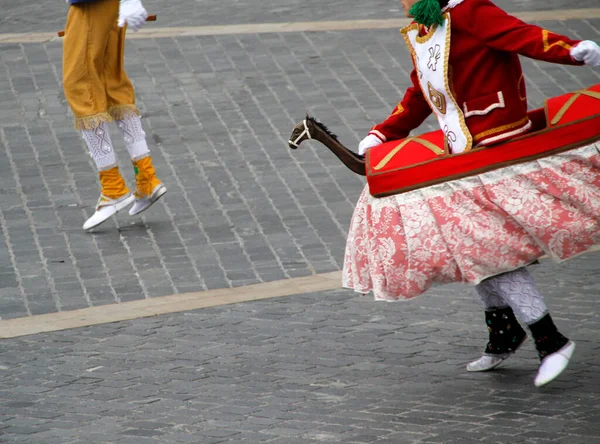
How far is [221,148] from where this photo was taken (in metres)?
8.95

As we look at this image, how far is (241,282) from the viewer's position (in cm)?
683

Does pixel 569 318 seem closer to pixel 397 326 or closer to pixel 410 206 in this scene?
pixel 397 326

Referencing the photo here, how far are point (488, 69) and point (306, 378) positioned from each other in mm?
1643

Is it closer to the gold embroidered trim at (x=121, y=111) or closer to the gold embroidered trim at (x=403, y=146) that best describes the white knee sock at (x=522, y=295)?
the gold embroidered trim at (x=403, y=146)

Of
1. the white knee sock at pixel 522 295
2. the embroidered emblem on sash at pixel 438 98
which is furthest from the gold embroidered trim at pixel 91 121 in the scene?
the white knee sock at pixel 522 295

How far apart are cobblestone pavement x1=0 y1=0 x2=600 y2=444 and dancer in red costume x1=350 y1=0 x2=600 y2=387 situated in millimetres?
526

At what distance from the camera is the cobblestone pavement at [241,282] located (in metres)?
5.00

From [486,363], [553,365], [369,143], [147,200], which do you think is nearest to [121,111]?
[147,200]

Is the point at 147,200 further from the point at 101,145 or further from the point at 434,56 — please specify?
the point at 434,56

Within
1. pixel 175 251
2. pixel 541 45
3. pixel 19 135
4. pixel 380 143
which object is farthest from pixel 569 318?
pixel 19 135

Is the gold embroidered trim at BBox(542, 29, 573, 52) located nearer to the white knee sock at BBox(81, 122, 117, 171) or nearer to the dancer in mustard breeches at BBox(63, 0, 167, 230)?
the dancer in mustard breeches at BBox(63, 0, 167, 230)

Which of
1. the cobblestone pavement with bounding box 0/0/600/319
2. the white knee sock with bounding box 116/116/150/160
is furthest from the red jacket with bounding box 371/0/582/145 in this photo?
the white knee sock with bounding box 116/116/150/160

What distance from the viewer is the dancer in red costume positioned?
15.7ft

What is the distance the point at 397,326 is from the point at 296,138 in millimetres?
1301
